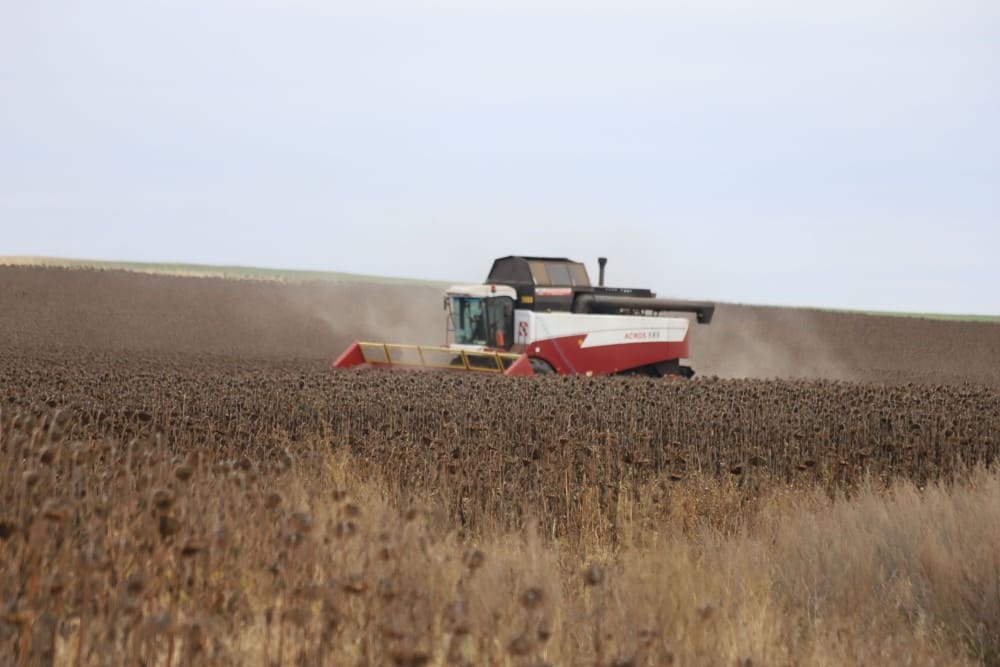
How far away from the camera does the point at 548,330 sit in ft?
64.0

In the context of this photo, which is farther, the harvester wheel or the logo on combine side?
the logo on combine side

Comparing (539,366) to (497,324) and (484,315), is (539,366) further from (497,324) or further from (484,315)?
(484,315)

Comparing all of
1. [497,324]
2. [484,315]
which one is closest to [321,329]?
[484,315]

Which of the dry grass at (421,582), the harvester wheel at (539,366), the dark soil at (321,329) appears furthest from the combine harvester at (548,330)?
the dry grass at (421,582)

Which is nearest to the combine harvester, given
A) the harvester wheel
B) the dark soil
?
the harvester wheel

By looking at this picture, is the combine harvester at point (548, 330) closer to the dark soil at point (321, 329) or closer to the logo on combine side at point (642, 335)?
the logo on combine side at point (642, 335)

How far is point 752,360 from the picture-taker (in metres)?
31.7

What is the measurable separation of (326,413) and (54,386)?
4167 mm

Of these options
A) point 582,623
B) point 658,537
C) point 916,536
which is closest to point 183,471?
point 582,623

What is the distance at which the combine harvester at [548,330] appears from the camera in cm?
1945

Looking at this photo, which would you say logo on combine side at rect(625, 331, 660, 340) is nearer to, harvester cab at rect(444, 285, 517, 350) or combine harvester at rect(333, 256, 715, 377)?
combine harvester at rect(333, 256, 715, 377)

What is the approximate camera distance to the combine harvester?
19453mm

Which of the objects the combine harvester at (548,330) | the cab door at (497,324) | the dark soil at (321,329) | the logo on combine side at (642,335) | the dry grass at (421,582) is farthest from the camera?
the dark soil at (321,329)

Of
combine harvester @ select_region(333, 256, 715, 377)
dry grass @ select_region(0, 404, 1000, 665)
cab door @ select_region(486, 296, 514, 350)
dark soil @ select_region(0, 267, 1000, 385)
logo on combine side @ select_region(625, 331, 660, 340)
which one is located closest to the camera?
dry grass @ select_region(0, 404, 1000, 665)
